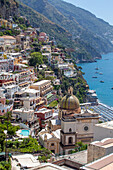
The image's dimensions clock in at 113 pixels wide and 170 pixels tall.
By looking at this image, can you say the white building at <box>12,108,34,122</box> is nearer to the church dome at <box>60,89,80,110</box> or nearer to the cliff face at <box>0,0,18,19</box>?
the church dome at <box>60,89,80,110</box>

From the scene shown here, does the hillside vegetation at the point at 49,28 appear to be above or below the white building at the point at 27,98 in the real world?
above

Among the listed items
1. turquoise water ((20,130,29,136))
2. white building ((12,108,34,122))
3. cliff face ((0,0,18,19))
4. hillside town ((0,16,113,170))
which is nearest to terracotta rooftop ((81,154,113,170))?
hillside town ((0,16,113,170))

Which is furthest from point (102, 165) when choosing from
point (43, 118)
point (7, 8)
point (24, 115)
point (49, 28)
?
point (49, 28)

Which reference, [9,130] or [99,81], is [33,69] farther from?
[99,81]

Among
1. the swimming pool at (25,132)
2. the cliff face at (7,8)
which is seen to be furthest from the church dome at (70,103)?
the cliff face at (7,8)

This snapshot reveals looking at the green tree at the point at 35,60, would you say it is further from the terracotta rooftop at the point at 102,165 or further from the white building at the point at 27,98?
the terracotta rooftop at the point at 102,165
